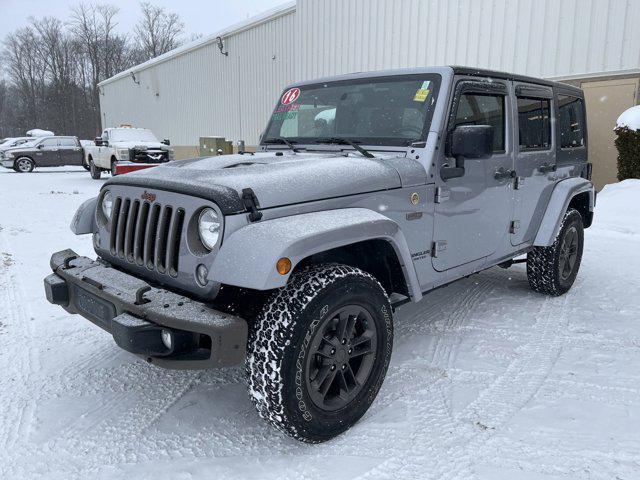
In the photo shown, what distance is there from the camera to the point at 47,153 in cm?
2238

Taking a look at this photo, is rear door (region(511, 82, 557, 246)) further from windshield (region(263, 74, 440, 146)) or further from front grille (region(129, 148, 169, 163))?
front grille (region(129, 148, 169, 163))

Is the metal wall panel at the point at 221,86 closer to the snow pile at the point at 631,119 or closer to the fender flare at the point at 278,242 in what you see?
the snow pile at the point at 631,119

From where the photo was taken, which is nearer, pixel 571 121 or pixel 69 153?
pixel 571 121

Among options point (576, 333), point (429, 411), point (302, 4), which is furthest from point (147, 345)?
point (302, 4)

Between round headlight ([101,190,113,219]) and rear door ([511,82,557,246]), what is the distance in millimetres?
2900

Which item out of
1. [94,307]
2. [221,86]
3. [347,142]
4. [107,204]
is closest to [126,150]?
[221,86]

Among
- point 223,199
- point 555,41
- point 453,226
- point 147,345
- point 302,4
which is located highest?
point 302,4

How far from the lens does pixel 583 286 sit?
200 inches

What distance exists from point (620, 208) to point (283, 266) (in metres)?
7.69

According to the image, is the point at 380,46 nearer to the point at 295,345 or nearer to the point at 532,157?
the point at 532,157

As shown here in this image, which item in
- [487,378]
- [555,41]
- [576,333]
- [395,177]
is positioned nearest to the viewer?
[395,177]

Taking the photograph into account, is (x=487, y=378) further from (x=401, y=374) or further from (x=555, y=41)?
(x=555, y=41)

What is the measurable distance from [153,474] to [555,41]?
10.4 metres

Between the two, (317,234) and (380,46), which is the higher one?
(380,46)
